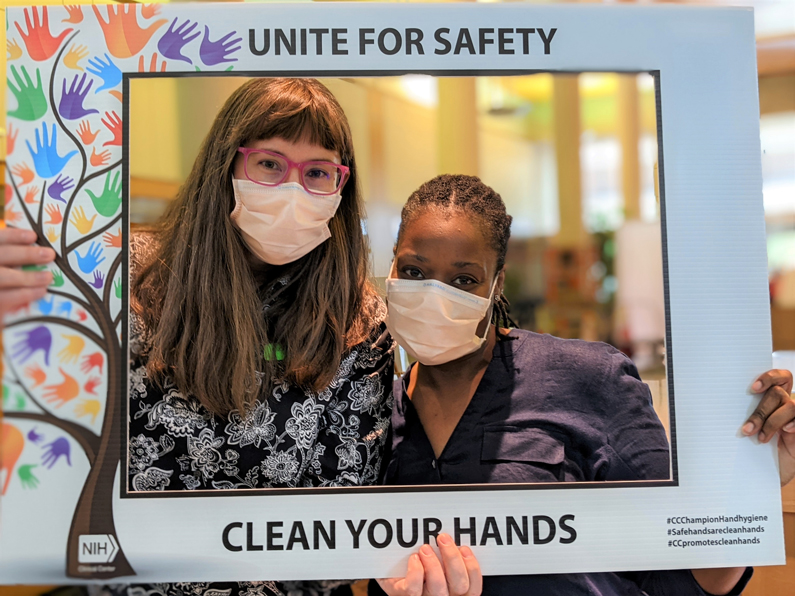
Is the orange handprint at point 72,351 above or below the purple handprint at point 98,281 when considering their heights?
below

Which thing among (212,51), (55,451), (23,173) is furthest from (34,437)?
(212,51)

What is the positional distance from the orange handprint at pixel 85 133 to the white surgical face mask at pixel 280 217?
0.30m

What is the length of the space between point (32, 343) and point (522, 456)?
1.06 meters

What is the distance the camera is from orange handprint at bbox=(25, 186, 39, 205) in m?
1.24

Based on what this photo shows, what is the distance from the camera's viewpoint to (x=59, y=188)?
1245 millimetres

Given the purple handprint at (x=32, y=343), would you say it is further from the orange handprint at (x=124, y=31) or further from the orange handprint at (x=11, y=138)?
the orange handprint at (x=124, y=31)

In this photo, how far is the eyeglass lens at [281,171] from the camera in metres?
1.28

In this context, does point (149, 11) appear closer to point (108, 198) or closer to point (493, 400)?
point (108, 198)

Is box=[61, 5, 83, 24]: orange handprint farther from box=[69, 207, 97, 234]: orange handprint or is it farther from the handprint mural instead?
box=[69, 207, 97, 234]: orange handprint

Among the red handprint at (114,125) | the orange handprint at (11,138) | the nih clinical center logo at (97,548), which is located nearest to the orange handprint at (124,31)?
the red handprint at (114,125)

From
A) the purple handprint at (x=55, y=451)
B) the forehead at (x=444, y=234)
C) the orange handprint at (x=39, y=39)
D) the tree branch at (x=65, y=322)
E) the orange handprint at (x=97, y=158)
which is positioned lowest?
the purple handprint at (x=55, y=451)

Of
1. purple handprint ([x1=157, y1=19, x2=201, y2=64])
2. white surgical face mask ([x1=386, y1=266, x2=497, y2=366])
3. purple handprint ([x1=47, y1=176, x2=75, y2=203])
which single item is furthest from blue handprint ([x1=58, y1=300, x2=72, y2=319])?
white surgical face mask ([x1=386, y1=266, x2=497, y2=366])

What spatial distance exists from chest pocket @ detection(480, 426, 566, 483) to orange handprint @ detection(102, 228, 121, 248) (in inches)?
34.8

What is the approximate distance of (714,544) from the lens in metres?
1.26
